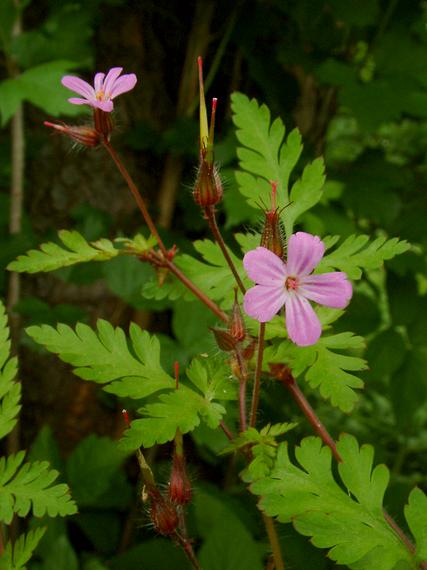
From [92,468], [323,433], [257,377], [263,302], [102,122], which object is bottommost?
[92,468]

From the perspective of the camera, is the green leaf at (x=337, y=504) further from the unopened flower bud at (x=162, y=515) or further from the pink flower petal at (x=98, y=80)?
the pink flower petal at (x=98, y=80)

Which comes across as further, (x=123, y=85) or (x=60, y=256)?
(x=60, y=256)

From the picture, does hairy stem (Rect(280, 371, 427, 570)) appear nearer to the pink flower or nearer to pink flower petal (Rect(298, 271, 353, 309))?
pink flower petal (Rect(298, 271, 353, 309))

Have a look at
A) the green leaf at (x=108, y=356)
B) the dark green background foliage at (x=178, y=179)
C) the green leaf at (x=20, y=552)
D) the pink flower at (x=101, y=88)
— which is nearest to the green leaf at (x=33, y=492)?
the green leaf at (x=20, y=552)

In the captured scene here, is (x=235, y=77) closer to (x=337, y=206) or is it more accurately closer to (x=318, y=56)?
(x=318, y=56)

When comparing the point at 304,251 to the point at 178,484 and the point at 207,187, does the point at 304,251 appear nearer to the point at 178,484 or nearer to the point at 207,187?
the point at 207,187

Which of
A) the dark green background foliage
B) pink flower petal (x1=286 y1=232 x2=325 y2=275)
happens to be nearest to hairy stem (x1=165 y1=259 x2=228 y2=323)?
pink flower petal (x1=286 y1=232 x2=325 y2=275)

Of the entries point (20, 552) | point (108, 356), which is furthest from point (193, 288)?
point (20, 552)
